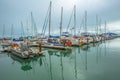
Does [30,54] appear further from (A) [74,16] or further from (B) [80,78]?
(A) [74,16]

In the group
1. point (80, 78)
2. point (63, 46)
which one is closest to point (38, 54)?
point (63, 46)

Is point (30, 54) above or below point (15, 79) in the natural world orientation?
above

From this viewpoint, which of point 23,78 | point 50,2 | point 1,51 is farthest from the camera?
point 50,2

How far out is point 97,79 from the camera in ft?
29.7

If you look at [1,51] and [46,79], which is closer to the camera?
[46,79]

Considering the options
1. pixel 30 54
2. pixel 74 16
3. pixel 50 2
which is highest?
pixel 50 2

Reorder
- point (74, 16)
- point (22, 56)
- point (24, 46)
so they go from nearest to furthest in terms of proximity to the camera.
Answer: point (22, 56) → point (24, 46) → point (74, 16)

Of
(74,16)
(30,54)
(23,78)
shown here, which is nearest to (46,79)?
(23,78)

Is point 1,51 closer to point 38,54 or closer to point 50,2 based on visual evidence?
point 38,54

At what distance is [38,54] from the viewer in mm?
18938

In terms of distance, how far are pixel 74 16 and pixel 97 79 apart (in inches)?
1106

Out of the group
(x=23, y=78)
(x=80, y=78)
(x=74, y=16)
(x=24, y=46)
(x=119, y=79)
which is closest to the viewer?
(x=119, y=79)

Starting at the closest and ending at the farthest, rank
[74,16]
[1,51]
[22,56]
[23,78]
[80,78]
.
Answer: [80,78] → [23,78] → [22,56] → [1,51] → [74,16]

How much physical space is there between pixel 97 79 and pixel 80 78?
4.48 feet
